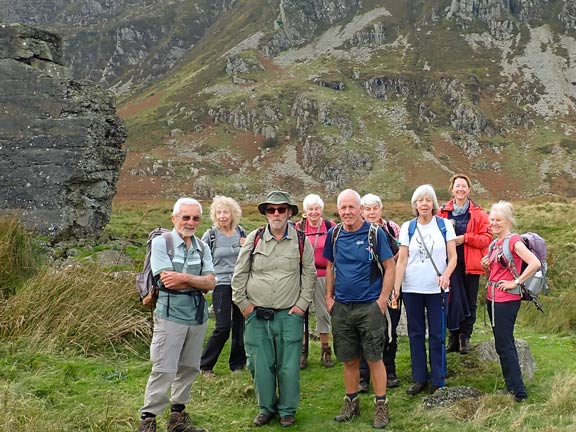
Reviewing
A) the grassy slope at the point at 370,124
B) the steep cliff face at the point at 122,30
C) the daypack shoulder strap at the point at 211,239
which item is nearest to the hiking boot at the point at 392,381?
the daypack shoulder strap at the point at 211,239

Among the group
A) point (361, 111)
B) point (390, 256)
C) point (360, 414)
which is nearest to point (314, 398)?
point (360, 414)

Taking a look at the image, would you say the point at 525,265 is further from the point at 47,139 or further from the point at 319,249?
the point at 47,139

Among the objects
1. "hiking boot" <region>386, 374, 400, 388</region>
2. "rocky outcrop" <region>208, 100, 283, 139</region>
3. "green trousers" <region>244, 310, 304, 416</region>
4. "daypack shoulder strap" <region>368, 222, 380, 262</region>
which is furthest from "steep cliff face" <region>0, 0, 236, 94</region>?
"daypack shoulder strap" <region>368, 222, 380, 262</region>

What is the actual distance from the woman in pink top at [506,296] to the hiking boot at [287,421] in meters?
2.41

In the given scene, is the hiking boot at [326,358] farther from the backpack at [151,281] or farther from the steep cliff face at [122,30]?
the steep cliff face at [122,30]

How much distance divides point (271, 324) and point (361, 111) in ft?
305

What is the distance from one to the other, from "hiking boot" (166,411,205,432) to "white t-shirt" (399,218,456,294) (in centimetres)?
270

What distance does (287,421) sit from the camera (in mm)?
5414

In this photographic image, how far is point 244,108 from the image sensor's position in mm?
99625

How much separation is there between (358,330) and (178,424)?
197 centimetres

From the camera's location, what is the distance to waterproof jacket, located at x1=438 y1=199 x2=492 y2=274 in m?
6.70

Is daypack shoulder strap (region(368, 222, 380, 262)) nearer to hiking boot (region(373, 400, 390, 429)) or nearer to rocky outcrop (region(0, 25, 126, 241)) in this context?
hiking boot (region(373, 400, 390, 429))

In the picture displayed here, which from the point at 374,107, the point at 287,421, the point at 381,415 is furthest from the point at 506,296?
the point at 374,107

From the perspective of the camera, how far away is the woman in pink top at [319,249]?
279 inches
